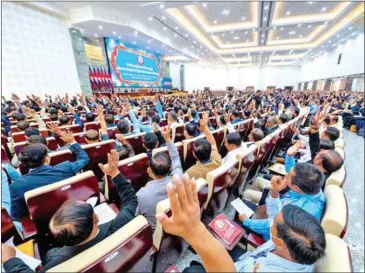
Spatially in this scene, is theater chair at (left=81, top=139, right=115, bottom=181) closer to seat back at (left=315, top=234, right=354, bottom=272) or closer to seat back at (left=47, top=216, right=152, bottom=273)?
seat back at (left=47, top=216, right=152, bottom=273)

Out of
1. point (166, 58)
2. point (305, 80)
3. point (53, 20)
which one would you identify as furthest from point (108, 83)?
point (305, 80)

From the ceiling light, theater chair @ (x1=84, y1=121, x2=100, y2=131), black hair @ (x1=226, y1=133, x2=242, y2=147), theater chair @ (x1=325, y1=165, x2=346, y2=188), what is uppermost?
the ceiling light

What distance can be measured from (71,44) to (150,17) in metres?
4.55

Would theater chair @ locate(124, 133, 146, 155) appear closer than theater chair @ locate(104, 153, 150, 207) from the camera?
No

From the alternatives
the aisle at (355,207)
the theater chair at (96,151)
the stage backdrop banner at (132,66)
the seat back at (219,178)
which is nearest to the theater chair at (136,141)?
the theater chair at (96,151)

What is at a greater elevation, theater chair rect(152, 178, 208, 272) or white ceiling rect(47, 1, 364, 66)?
white ceiling rect(47, 1, 364, 66)

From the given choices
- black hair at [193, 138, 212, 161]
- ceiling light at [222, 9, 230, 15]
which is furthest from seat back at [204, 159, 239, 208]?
ceiling light at [222, 9, 230, 15]

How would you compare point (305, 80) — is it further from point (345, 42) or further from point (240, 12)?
point (240, 12)

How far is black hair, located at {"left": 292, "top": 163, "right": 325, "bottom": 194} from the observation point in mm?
1241

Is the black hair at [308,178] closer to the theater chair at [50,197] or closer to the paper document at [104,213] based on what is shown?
the paper document at [104,213]

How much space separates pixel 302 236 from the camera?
2.50ft

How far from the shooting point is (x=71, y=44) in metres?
10.0

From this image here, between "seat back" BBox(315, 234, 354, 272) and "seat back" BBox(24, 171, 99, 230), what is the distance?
1.48 m

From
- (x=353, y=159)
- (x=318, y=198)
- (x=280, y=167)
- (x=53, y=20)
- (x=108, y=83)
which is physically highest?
(x=53, y=20)
